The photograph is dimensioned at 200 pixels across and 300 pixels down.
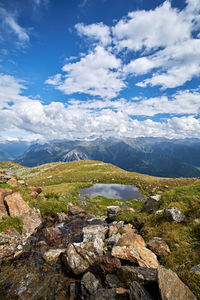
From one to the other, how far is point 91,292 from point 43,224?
13357 mm

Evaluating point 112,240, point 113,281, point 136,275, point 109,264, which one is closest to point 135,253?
point 109,264

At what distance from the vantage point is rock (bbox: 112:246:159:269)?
10320 millimetres

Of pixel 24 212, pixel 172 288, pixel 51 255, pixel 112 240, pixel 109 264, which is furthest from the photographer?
pixel 24 212

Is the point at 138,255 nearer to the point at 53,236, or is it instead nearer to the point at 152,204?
the point at 53,236

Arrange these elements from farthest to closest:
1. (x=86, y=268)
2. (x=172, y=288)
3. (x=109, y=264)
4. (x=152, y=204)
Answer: (x=152, y=204) < (x=86, y=268) < (x=109, y=264) < (x=172, y=288)

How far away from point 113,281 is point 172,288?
13.3 feet

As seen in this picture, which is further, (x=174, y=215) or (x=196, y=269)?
(x=174, y=215)

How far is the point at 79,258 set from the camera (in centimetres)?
1160

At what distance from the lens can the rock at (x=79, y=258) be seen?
1091 cm

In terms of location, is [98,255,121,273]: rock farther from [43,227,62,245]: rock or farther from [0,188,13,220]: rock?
[0,188,13,220]: rock

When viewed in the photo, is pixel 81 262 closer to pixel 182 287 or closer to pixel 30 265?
pixel 30 265

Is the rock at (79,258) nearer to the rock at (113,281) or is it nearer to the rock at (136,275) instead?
the rock at (113,281)

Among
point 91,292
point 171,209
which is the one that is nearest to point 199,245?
point 171,209

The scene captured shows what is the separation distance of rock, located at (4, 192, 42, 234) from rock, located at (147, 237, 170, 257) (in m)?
14.1
